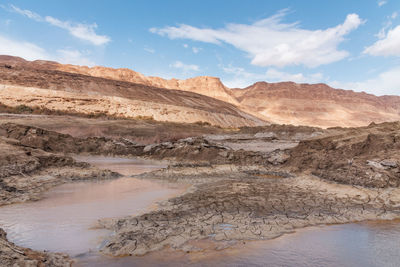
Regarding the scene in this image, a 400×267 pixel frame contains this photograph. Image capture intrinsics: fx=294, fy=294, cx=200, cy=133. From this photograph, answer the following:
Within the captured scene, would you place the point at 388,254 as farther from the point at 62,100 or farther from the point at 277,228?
the point at 62,100

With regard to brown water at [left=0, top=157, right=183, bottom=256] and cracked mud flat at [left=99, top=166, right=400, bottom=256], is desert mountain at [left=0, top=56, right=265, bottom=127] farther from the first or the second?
cracked mud flat at [left=99, top=166, right=400, bottom=256]

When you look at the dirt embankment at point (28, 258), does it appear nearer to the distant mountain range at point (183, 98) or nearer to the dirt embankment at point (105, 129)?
the dirt embankment at point (105, 129)

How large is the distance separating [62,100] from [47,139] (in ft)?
87.0

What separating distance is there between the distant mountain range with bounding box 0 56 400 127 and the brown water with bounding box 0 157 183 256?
3484cm

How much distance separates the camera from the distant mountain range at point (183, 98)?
43.8 m

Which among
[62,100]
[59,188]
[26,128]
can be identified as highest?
[62,100]

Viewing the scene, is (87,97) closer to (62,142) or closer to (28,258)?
(62,142)

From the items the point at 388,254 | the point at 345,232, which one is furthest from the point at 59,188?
the point at 388,254

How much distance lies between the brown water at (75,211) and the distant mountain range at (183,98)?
114 feet

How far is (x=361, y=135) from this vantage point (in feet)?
37.3

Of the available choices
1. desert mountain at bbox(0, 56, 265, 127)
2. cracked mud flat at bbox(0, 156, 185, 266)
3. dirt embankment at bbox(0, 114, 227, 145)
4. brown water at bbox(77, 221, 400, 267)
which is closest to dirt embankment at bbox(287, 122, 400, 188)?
brown water at bbox(77, 221, 400, 267)

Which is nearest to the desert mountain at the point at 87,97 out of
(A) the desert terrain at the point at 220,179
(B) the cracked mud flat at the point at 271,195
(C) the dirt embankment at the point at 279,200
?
(A) the desert terrain at the point at 220,179

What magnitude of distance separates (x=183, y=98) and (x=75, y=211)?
6219 cm

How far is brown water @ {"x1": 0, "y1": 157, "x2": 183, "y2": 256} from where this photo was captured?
4.73 metres
